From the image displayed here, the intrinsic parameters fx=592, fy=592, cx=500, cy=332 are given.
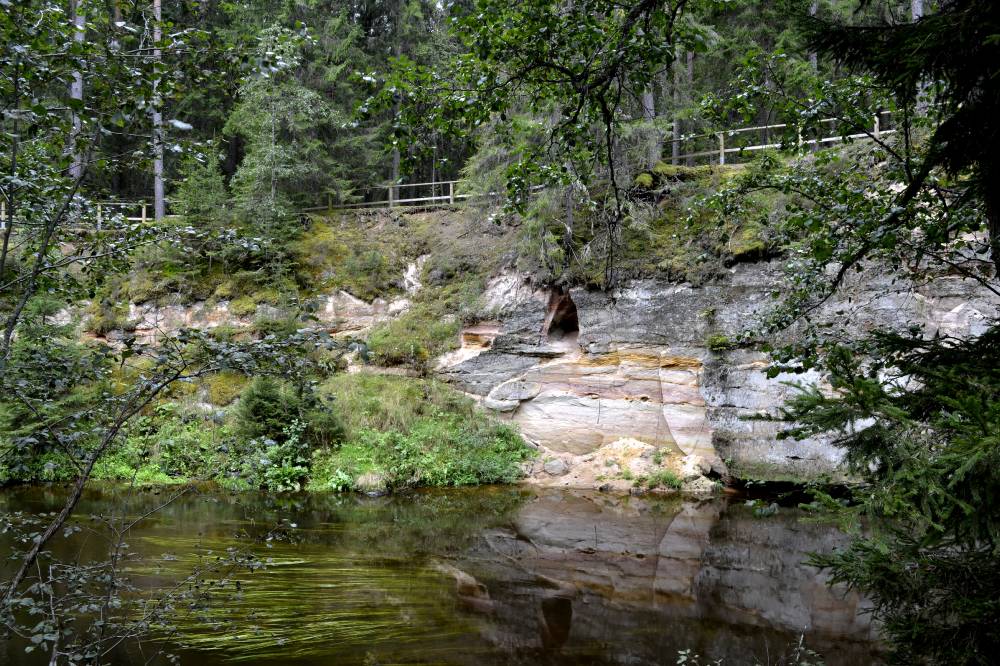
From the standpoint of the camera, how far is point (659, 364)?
14.2 meters

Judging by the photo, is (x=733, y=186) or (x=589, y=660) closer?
(x=733, y=186)

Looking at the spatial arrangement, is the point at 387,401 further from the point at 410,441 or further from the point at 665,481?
the point at 665,481

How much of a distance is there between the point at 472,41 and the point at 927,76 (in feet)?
8.49

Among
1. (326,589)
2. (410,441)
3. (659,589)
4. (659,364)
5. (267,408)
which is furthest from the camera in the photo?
(659,364)

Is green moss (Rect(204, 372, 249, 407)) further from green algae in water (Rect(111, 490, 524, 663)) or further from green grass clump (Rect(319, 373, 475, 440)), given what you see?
green algae in water (Rect(111, 490, 524, 663))

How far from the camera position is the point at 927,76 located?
10.8 ft

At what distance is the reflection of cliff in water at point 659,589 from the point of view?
6.39 metres

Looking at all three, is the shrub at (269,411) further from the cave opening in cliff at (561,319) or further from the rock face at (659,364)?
the cave opening in cliff at (561,319)

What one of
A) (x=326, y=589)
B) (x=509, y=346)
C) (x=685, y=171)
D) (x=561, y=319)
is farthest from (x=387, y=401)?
(x=685, y=171)

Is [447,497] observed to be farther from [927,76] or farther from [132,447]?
[927,76]

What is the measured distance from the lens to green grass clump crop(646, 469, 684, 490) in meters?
13.1

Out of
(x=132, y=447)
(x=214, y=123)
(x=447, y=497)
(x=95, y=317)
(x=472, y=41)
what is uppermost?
(x=214, y=123)

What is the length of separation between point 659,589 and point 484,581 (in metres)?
2.35

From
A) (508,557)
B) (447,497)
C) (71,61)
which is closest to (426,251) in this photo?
(447,497)
